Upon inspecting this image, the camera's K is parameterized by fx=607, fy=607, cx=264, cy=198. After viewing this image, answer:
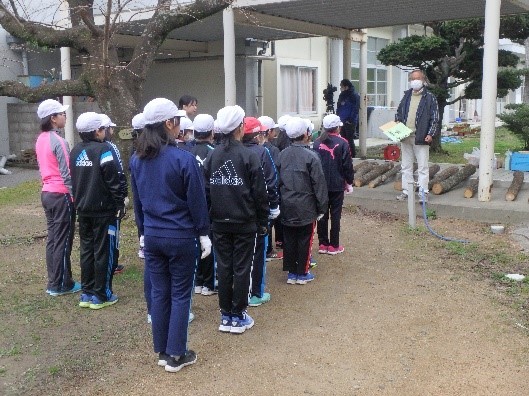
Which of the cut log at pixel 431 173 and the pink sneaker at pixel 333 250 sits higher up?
the cut log at pixel 431 173

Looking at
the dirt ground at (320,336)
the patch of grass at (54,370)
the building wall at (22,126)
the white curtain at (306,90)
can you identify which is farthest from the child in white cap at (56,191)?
the white curtain at (306,90)

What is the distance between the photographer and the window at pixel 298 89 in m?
19.4

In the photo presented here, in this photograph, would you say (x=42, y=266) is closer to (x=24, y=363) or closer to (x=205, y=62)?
(x=24, y=363)

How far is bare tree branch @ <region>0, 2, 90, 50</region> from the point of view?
7.98 m

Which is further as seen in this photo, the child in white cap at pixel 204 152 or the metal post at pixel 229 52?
the metal post at pixel 229 52

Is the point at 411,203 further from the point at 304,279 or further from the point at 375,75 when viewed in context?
the point at 375,75

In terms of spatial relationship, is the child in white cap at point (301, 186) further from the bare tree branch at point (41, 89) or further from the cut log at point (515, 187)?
the cut log at point (515, 187)

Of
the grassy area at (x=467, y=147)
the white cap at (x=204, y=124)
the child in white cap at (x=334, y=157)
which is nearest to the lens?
the white cap at (x=204, y=124)

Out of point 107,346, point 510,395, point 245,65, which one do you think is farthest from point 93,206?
A: point 245,65

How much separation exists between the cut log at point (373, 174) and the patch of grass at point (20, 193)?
607cm

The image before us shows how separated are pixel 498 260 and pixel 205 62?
11.6 m

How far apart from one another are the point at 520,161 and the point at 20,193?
9.10 metres

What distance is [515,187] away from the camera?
9.28 m

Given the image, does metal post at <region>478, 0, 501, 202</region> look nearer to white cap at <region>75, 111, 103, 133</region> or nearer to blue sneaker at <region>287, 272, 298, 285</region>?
blue sneaker at <region>287, 272, 298, 285</region>
